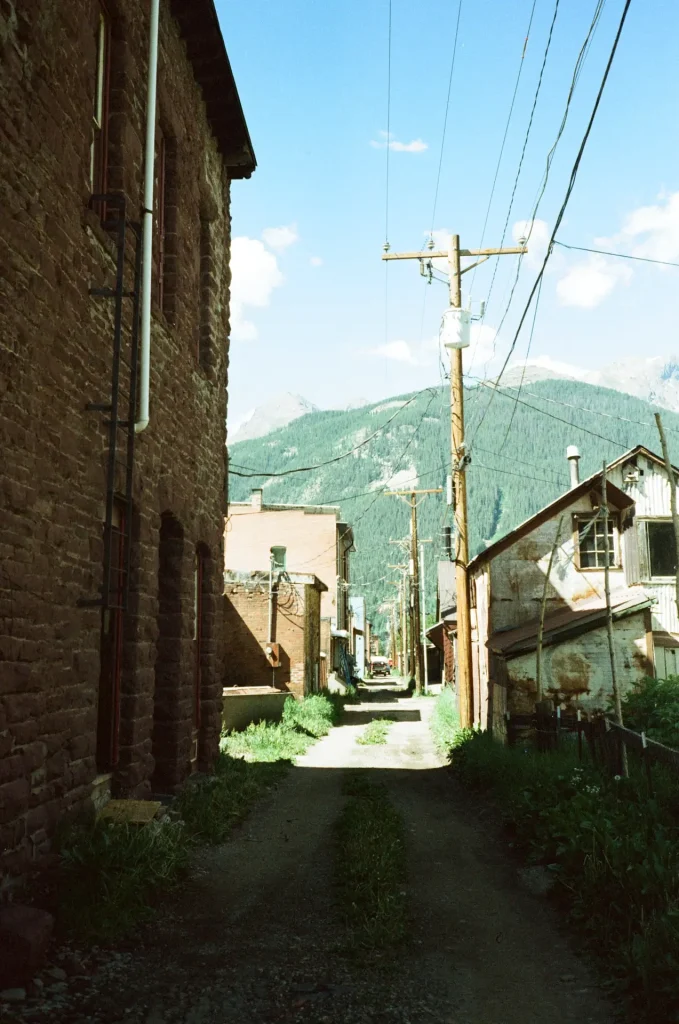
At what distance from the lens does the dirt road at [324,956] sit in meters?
4.44

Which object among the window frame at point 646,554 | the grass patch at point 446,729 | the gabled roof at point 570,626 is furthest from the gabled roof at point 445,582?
the gabled roof at point 570,626

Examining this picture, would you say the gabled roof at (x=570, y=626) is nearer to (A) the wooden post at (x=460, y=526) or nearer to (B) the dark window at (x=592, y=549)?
(A) the wooden post at (x=460, y=526)

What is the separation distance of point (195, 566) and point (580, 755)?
5237 millimetres

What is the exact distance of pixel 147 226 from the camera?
7695mm

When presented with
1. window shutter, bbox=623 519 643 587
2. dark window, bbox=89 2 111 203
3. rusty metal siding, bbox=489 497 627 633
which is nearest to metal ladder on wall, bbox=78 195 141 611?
dark window, bbox=89 2 111 203

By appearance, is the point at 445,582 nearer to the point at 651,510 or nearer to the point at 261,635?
the point at 261,635

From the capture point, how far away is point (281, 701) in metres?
19.6

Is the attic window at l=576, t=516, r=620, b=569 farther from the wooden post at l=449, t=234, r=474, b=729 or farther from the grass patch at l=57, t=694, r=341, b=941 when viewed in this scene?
the grass patch at l=57, t=694, r=341, b=941

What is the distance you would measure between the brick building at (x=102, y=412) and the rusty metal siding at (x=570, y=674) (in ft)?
25.1

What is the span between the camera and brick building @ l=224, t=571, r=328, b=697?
82.6 feet

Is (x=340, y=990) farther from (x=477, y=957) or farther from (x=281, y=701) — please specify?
(x=281, y=701)

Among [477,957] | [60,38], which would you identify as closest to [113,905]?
[477,957]

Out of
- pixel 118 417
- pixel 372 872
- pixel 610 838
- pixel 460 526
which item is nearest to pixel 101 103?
pixel 118 417

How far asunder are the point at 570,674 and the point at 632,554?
13.1ft
